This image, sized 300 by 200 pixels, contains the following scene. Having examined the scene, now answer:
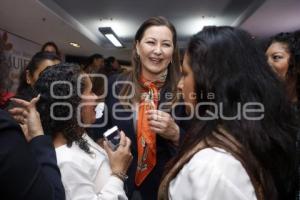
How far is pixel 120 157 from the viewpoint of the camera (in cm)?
114

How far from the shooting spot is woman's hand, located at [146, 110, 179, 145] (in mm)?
1334

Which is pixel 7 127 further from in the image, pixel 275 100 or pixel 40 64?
pixel 40 64

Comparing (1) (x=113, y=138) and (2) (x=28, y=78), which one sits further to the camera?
(2) (x=28, y=78)

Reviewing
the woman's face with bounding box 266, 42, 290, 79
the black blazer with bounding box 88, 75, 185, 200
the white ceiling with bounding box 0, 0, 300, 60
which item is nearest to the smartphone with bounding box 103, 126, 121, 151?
the black blazer with bounding box 88, 75, 185, 200

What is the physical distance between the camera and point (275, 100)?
33.2 inches

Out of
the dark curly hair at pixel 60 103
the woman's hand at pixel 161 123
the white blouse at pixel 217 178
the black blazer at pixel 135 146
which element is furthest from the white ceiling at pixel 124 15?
the white blouse at pixel 217 178

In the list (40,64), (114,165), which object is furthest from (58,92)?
(40,64)

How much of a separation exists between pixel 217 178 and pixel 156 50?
0.95 m

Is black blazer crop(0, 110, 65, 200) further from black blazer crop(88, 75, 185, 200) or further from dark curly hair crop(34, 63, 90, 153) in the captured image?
black blazer crop(88, 75, 185, 200)

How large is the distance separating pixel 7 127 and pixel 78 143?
0.46 metres

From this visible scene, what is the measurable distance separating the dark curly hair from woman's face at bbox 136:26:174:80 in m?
0.51

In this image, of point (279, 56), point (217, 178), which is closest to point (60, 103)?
point (217, 178)

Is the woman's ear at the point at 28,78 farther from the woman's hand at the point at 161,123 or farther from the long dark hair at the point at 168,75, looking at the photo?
the woman's hand at the point at 161,123

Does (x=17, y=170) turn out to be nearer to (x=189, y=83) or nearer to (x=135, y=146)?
(x=189, y=83)
